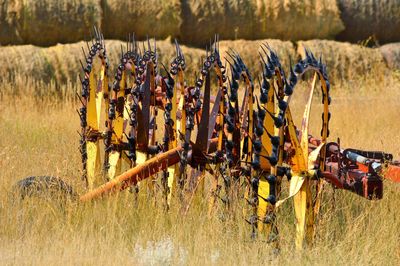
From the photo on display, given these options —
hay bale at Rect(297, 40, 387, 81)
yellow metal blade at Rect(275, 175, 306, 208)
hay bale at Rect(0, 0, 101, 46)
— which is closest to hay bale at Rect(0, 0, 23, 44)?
hay bale at Rect(0, 0, 101, 46)

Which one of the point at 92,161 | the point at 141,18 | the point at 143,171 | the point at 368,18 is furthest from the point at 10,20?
the point at 143,171

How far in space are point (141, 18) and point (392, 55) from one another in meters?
3.82

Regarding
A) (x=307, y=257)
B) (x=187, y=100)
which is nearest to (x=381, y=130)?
(x=187, y=100)

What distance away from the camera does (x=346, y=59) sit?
44.9 feet

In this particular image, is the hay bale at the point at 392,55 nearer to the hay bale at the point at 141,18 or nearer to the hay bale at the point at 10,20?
the hay bale at the point at 141,18

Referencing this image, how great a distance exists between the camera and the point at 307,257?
5230 mm

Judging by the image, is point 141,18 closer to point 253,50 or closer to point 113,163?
point 253,50

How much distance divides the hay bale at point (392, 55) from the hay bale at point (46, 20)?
4344 millimetres

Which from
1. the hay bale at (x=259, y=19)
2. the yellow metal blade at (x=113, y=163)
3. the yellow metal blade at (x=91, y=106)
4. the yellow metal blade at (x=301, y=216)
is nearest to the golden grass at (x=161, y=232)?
the yellow metal blade at (x=301, y=216)

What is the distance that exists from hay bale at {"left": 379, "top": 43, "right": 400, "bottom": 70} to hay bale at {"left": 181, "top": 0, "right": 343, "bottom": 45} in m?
0.76

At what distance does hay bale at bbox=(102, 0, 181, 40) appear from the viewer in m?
12.1

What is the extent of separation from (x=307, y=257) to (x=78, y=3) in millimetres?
7165

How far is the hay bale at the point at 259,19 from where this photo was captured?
41.8 ft

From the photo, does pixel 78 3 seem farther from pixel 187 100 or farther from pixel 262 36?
pixel 187 100
